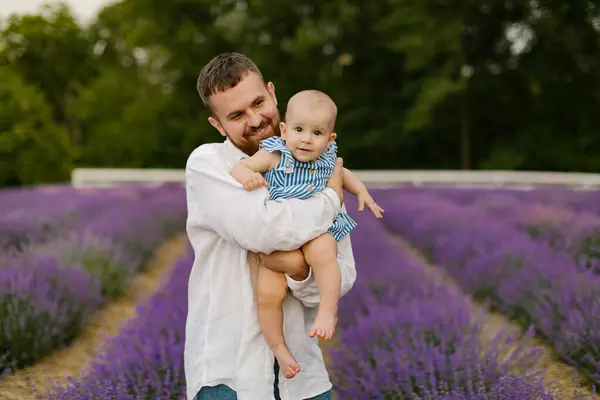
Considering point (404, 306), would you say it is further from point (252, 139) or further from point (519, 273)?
point (252, 139)

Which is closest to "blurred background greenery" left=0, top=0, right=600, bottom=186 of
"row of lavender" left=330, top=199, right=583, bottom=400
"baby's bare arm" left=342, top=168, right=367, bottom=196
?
"row of lavender" left=330, top=199, right=583, bottom=400

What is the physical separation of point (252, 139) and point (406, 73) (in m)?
23.1

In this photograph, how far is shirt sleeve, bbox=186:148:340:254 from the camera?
185 centimetres

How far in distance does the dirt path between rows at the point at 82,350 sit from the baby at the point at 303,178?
1.74m

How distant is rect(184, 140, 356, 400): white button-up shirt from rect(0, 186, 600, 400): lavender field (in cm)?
113

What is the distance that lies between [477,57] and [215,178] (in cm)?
2235

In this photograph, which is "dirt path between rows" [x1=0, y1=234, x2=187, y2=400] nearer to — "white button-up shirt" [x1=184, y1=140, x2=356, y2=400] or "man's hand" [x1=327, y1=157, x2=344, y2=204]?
"white button-up shirt" [x1=184, y1=140, x2=356, y2=400]

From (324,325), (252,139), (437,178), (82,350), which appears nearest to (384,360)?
(324,325)

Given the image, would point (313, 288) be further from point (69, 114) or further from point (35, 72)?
point (35, 72)

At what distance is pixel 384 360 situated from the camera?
3242 mm

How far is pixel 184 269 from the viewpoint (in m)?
5.64

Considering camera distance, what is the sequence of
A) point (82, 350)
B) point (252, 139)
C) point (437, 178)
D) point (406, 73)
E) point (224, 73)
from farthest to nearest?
point (406, 73)
point (437, 178)
point (82, 350)
point (252, 139)
point (224, 73)

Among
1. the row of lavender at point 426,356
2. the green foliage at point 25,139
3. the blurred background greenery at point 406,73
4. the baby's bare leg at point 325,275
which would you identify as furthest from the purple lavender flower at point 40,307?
the blurred background greenery at point 406,73

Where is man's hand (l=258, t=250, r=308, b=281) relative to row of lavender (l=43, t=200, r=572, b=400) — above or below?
above
